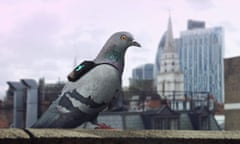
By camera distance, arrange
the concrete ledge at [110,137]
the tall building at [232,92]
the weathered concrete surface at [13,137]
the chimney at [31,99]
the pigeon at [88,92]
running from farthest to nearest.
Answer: the tall building at [232,92]
the chimney at [31,99]
the pigeon at [88,92]
the concrete ledge at [110,137]
the weathered concrete surface at [13,137]

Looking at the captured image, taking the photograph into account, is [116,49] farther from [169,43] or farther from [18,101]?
[169,43]

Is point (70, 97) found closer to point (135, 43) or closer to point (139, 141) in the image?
point (135, 43)

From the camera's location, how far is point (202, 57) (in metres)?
190

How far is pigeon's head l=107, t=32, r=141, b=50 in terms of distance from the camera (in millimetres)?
8297

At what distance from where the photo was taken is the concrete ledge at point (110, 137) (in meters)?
3.29

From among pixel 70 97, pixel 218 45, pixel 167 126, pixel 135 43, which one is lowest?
pixel 167 126

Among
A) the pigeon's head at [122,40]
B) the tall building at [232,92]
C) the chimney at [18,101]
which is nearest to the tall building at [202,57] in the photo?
the tall building at [232,92]

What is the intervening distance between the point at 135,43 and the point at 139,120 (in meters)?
25.5

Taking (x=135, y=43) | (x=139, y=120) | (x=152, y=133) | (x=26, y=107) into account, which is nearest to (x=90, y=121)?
(x=135, y=43)

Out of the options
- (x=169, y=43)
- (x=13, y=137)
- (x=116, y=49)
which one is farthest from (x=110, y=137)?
(x=169, y=43)

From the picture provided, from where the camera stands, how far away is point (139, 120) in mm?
33688

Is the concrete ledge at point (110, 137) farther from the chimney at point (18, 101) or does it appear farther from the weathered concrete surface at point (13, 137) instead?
the chimney at point (18, 101)

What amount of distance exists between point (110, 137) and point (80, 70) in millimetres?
4423

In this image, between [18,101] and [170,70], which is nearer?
[18,101]
